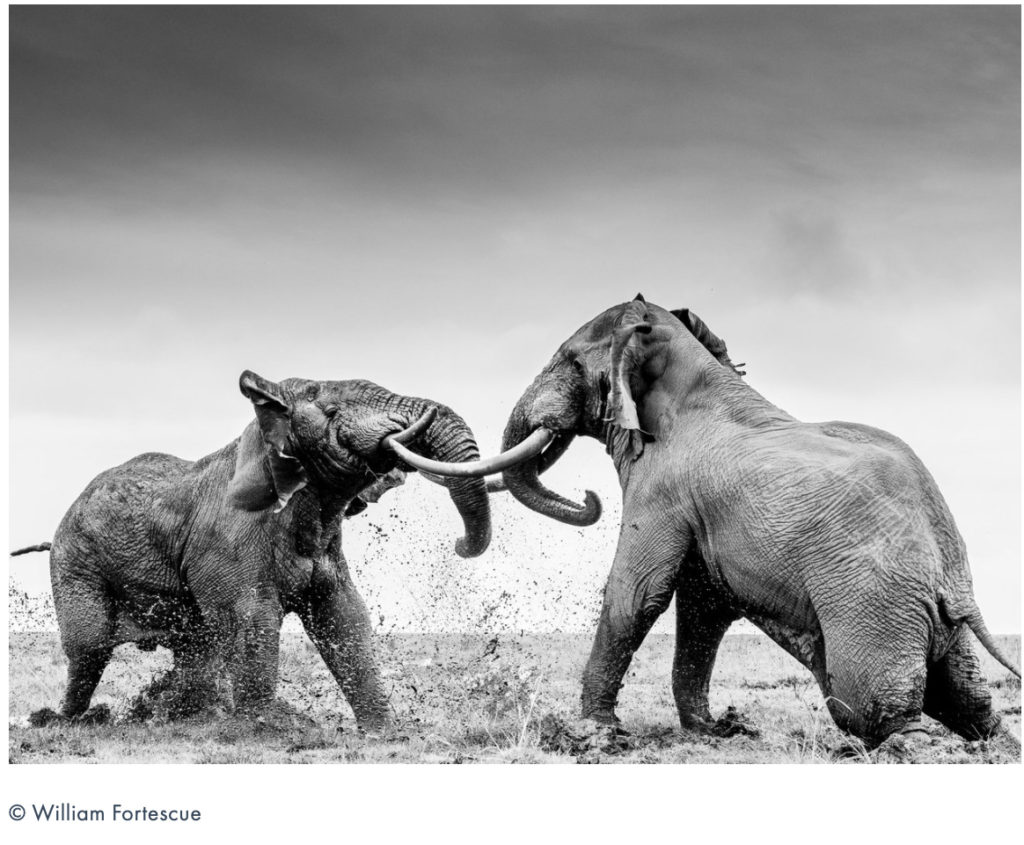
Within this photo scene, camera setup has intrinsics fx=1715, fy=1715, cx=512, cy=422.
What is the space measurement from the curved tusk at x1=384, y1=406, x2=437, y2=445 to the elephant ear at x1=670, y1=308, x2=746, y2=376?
2407 mm

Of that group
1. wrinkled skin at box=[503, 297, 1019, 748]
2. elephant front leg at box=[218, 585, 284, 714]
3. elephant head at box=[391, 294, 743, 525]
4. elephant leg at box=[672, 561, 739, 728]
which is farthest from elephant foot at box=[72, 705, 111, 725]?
elephant leg at box=[672, 561, 739, 728]

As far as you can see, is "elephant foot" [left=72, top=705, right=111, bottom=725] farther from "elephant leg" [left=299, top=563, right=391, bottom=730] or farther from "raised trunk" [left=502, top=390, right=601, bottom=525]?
"raised trunk" [left=502, top=390, right=601, bottom=525]

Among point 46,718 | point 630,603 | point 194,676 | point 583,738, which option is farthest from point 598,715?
point 46,718

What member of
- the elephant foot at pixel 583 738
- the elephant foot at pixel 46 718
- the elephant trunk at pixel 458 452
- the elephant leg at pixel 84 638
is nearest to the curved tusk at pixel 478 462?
the elephant trunk at pixel 458 452

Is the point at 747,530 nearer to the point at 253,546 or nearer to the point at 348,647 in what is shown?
the point at 348,647

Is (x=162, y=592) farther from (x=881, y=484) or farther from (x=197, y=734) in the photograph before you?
(x=881, y=484)

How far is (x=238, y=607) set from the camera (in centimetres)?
1494

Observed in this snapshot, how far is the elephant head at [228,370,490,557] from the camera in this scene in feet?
48.6

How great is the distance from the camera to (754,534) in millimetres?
13273

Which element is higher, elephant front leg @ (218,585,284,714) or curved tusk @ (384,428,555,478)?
curved tusk @ (384,428,555,478)

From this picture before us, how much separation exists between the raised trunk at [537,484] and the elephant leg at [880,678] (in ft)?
12.9

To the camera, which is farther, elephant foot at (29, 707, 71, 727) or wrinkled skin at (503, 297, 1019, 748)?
elephant foot at (29, 707, 71, 727)

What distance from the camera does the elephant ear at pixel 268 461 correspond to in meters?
15.0

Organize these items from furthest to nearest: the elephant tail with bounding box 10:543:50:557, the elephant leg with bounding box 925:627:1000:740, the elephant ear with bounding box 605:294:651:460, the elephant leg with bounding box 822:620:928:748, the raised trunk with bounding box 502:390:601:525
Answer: the elephant tail with bounding box 10:543:50:557 → the raised trunk with bounding box 502:390:601:525 → the elephant ear with bounding box 605:294:651:460 → the elephant leg with bounding box 925:627:1000:740 → the elephant leg with bounding box 822:620:928:748
